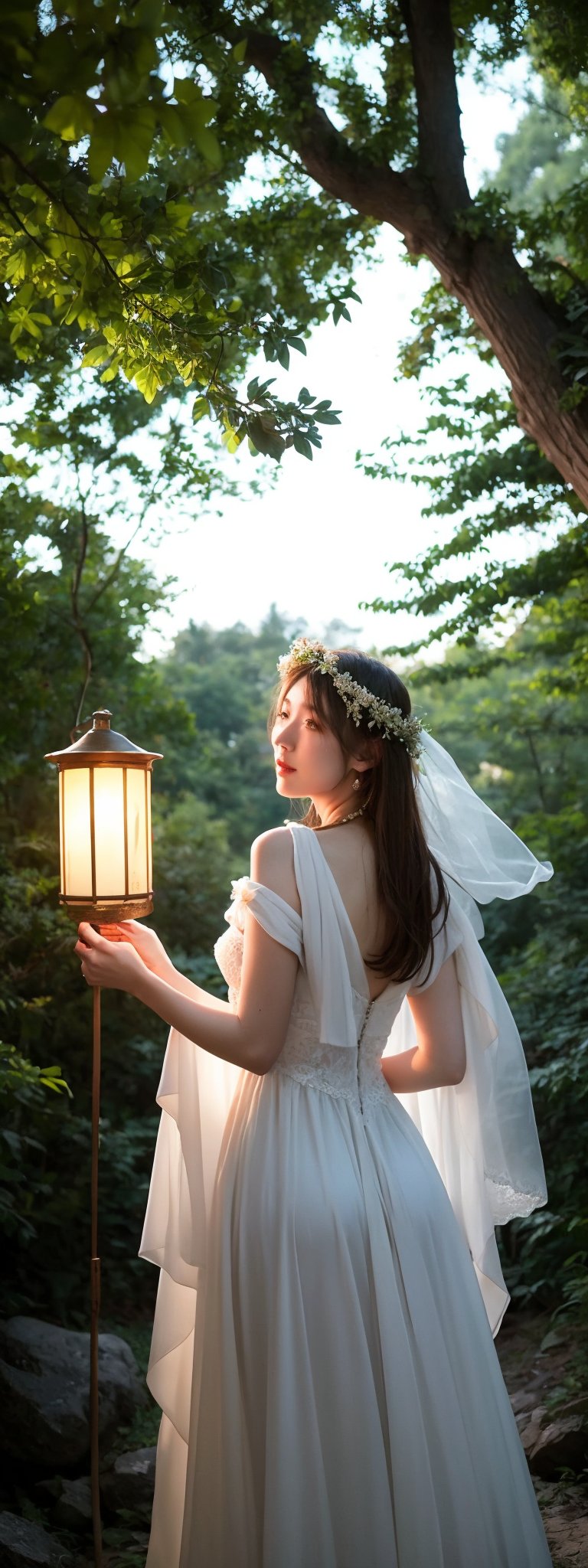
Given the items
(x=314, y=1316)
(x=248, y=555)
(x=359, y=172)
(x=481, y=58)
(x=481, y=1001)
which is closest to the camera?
(x=314, y=1316)

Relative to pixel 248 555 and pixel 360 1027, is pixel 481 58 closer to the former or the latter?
pixel 360 1027

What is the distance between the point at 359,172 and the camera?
3.43 m

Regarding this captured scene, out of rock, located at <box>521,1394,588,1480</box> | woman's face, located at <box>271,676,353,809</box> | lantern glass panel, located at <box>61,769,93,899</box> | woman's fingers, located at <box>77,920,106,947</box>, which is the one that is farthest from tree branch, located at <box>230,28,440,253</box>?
rock, located at <box>521,1394,588,1480</box>

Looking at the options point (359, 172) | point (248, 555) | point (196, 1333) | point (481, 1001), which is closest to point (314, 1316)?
point (196, 1333)

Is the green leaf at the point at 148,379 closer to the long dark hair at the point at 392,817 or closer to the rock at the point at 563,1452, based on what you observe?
the long dark hair at the point at 392,817

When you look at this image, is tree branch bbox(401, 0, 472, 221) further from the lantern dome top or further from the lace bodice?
the lace bodice

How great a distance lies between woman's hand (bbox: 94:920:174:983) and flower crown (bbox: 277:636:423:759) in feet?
1.95

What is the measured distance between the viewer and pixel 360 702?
2.10m

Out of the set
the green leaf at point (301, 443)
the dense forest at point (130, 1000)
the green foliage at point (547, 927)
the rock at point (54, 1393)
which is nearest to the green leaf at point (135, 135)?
Answer: the green leaf at point (301, 443)

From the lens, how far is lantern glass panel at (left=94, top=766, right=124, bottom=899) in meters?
2.09

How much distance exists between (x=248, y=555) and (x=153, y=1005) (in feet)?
21.4

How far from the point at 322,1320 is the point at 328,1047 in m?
0.47

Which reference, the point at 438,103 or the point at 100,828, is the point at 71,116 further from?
the point at 438,103

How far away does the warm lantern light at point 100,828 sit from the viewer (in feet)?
6.82
